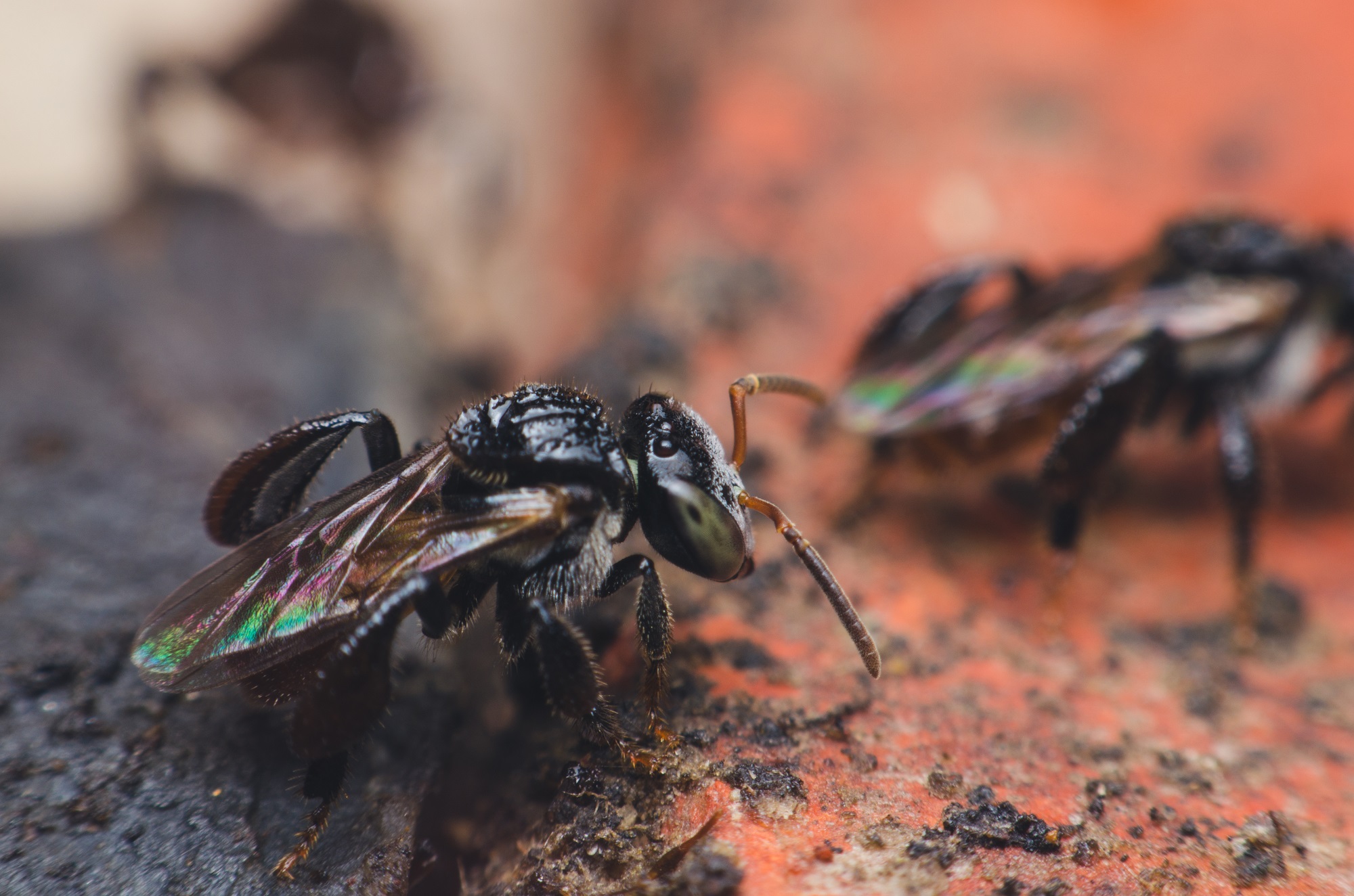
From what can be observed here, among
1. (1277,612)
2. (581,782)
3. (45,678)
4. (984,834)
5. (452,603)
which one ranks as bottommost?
(1277,612)

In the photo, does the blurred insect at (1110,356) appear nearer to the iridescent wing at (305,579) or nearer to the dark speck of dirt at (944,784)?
the dark speck of dirt at (944,784)

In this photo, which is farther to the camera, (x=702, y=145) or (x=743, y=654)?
(x=702, y=145)

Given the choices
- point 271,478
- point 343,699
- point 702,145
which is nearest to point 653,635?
point 343,699

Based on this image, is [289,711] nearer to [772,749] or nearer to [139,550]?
[139,550]

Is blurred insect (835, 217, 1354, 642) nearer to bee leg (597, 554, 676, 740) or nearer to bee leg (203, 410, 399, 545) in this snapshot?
bee leg (597, 554, 676, 740)

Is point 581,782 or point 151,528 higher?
point 151,528

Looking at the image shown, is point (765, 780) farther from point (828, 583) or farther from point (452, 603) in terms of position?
point (452, 603)

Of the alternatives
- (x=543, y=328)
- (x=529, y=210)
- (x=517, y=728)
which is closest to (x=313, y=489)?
(x=517, y=728)
